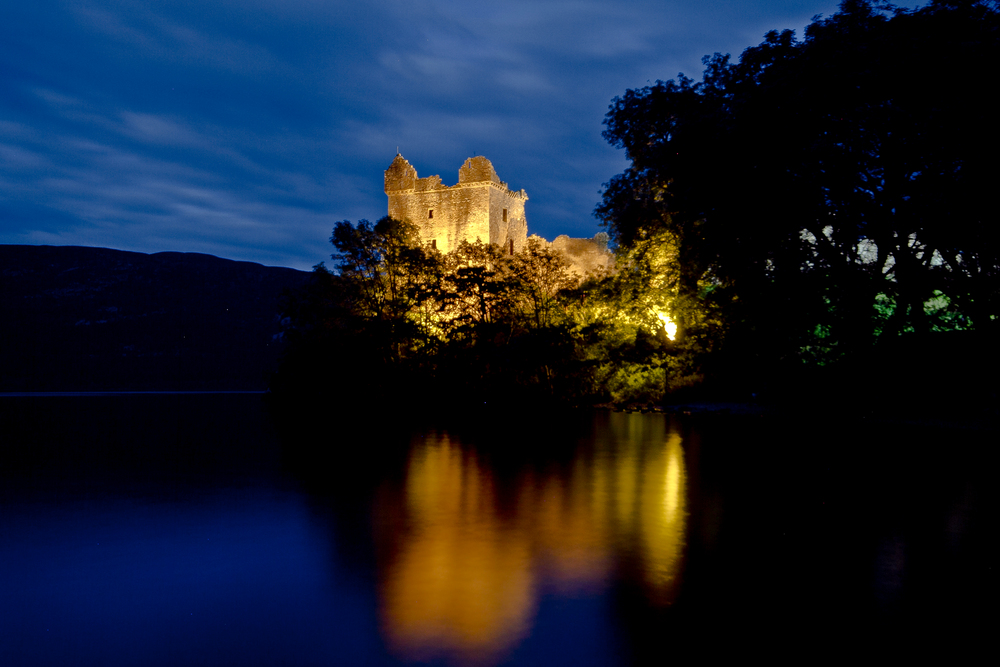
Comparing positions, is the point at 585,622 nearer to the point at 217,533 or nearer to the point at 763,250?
the point at 217,533

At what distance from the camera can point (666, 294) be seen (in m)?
27.4

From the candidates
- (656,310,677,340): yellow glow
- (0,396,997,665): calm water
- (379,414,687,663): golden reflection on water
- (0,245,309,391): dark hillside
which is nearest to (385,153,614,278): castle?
(0,245,309,391): dark hillside

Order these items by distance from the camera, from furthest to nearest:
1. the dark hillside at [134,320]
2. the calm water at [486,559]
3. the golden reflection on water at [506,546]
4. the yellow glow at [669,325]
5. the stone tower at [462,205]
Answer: the dark hillside at [134,320]
the stone tower at [462,205]
the yellow glow at [669,325]
the golden reflection on water at [506,546]
the calm water at [486,559]

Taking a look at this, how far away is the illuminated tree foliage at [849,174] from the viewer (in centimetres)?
1619

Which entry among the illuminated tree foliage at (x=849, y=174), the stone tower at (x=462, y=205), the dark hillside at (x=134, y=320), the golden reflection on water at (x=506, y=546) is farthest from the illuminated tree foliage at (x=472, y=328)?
the dark hillside at (x=134, y=320)

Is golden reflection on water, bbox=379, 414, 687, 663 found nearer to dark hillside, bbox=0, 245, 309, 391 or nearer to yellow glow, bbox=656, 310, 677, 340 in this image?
yellow glow, bbox=656, 310, 677, 340

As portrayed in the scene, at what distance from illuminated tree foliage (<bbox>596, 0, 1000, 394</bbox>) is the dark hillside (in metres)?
47.3

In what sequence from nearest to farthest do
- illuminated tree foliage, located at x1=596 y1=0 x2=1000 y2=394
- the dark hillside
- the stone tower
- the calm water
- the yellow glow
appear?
1. the calm water
2. illuminated tree foliage, located at x1=596 y1=0 x2=1000 y2=394
3. the yellow glow
4. the stone tower
5. the dark hillside

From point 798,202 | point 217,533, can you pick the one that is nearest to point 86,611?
point 217,533

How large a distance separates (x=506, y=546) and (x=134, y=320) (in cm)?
8219

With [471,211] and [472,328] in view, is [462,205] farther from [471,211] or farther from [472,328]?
[472,328]

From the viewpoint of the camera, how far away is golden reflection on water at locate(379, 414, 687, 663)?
13.1ft

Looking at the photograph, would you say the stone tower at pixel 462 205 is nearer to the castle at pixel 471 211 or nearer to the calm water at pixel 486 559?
the castle at pixel 471 211

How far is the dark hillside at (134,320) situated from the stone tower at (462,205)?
56.7ft
